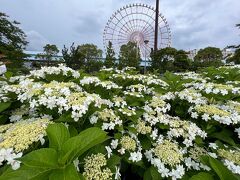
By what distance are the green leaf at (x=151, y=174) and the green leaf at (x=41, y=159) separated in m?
0.67

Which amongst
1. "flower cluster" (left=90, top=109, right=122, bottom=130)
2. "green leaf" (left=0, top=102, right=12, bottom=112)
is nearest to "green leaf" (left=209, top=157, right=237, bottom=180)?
"flower cluster" (left=90, top=109, right=122, bottom=130)

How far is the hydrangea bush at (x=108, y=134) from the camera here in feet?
4.41

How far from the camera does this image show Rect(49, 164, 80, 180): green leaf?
47.9 inches

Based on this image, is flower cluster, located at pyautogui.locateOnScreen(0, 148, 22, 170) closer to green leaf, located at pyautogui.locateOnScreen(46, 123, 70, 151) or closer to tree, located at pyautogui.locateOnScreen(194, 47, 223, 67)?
green leaf, located at pyautogui.locateOnScreen(46, 123, 70, 151)

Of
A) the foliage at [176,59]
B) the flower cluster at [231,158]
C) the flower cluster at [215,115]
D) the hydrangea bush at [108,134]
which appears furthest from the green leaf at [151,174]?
the foliage at [176,59]

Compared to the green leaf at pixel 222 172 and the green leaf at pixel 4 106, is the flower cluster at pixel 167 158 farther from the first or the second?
the green leaf at pixel 4 106

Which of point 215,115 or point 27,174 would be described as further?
point 215,115

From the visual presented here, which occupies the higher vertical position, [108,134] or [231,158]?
[108,134]

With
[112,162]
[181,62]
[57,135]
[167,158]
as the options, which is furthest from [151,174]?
[181,62]

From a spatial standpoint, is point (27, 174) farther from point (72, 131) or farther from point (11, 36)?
point (11, 36)

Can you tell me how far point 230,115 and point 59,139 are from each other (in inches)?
50.9

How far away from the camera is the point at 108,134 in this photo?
198 centimetres

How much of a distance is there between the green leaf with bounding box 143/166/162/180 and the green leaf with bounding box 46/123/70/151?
2.00 ft

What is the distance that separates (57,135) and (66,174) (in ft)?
0.81
